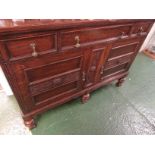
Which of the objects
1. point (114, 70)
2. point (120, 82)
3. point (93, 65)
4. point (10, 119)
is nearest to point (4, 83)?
point (10, 119)

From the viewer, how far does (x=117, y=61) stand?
126 centimetres

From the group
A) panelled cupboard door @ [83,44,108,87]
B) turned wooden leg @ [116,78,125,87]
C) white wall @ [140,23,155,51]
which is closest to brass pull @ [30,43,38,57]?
panelled cupboard door @ [83,44,108,87]

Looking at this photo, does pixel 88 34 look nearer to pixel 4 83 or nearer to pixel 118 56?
pixel 118 56

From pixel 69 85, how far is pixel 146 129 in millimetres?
866

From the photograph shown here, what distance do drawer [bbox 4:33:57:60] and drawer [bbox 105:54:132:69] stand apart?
2.05 feet

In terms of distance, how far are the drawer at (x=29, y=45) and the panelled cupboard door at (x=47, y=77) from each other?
1.6 inches

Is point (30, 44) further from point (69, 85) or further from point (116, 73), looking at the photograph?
point (116, 73)

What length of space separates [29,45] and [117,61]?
2.84ft

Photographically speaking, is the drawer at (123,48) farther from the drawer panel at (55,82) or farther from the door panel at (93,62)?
the drawer panel at (55,82)

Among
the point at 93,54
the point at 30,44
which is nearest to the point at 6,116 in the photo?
the point at 30,44

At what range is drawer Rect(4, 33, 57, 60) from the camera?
627 millimetres

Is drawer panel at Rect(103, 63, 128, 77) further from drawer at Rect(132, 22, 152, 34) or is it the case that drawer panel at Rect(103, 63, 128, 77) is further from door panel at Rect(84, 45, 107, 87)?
drawer at Rect(132, 22, 152, 34)

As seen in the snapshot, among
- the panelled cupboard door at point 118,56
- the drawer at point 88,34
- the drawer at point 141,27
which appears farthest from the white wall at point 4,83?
the drawer at point 141,27

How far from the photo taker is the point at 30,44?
0.67 meters
